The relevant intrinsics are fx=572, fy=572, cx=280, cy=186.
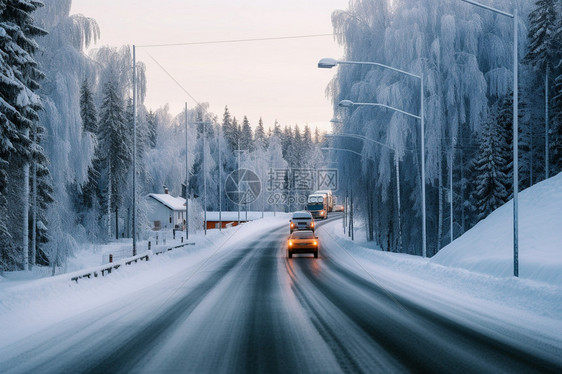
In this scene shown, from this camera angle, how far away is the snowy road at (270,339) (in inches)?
297

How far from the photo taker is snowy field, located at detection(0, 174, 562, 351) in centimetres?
1191

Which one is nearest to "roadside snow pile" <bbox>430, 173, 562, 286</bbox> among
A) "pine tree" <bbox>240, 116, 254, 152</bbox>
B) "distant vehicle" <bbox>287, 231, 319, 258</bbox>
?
"distant vehicle" <bbox>287, 231, 319, 258</bbox>

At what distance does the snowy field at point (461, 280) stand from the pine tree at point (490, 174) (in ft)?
34.1

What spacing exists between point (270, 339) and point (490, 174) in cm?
3260

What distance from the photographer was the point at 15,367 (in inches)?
300

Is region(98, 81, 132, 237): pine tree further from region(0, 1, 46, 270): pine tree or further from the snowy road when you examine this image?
the snowy road

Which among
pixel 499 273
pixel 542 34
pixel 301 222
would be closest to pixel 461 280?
pixel 499 273

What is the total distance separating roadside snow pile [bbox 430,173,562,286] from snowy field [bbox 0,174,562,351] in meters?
0.04

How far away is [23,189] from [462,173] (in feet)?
96.5

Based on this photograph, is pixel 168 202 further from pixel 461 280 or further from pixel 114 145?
pixel 461 280

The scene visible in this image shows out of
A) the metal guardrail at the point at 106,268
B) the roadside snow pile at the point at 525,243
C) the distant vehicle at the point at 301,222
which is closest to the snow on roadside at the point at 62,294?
the metal guardrail at the point at 106,268

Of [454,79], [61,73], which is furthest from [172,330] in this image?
[454,79]

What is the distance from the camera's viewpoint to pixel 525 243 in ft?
68.6

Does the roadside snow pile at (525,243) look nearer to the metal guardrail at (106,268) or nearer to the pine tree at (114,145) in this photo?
the metal guardrail at (106,268)
